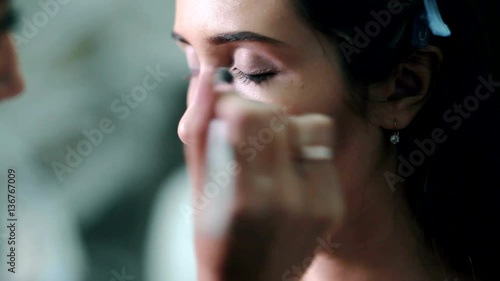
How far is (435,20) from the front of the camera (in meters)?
0.55

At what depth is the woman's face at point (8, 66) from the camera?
0.61 m

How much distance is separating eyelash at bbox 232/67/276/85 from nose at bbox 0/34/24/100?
220 mm

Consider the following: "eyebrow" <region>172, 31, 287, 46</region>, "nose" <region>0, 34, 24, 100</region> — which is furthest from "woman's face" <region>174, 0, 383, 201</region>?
"nose" <region>0, 34, 24, 100</region>

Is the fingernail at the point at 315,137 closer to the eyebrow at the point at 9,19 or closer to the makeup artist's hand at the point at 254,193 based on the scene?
the makeup artist's hand at the point at 254,193

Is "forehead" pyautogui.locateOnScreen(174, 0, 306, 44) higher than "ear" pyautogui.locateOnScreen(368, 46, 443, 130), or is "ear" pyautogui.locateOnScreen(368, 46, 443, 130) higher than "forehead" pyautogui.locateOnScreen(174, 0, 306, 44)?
"forehead" pyautogui.locateOnScreen(174, 0, 306, 44)

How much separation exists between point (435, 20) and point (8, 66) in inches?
15.2

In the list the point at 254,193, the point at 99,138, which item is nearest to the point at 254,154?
the point at 254,193

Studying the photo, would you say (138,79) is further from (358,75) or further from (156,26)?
(358,75)

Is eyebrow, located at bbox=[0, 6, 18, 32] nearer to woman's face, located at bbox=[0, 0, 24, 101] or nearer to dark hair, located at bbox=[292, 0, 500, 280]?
woman's face, located at bbox=[0, 0, 24, 101]

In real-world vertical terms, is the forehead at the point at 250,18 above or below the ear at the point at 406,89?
above

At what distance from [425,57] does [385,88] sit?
0.15 feet

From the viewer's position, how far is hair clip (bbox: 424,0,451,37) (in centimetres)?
55

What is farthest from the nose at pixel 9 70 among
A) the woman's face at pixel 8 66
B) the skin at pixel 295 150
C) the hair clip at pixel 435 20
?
the hair clip at pixel 435 20

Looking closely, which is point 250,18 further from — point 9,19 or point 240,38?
point 9,19
